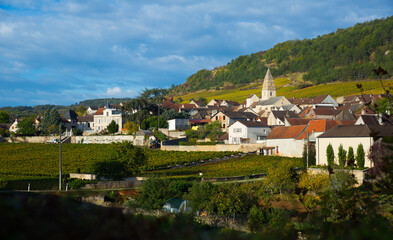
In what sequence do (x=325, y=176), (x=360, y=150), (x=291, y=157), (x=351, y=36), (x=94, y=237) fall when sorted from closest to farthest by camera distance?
(x=94, y=237)
(x=325, y=176)
(x=360, y=150)
(x=291, y=157)
(x=351, y=36)

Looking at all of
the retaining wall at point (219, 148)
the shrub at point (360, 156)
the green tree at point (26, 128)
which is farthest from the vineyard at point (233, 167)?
the green tree at point (26, 128)

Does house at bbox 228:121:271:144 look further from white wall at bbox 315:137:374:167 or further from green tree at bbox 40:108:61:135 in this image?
green tree at bbox 40:108:61:135

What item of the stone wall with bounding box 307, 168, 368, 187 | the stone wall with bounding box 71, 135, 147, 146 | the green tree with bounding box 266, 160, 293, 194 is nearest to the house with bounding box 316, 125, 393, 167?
the stone wall with bounding box 307, 168, 368, 187

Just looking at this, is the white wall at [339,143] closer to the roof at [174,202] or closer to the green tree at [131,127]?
the roof at [174,202]

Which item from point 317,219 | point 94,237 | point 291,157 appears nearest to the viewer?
point 94,237

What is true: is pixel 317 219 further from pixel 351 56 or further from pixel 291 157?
pixel 351 56

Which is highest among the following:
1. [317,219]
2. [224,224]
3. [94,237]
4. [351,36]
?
[351,36]

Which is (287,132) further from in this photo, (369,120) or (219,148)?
(219,148)

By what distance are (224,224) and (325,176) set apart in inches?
600

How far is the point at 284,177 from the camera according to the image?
127 feet

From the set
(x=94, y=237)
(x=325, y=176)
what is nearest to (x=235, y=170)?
(x=325, y=176)

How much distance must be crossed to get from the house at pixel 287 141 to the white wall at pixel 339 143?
8.44 m

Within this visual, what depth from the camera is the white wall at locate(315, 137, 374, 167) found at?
43406mm

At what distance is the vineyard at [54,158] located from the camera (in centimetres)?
5066
